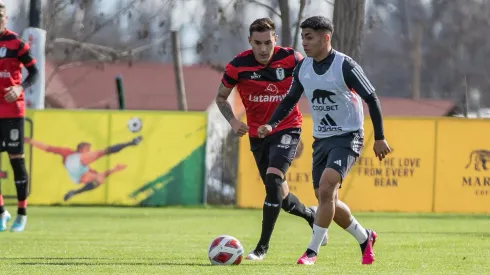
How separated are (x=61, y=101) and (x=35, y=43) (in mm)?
30693

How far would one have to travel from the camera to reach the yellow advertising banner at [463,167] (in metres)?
20.1

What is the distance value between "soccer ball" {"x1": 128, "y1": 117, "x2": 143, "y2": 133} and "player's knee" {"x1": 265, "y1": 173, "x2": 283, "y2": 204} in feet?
34.8

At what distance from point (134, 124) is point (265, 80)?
10313 millimetres

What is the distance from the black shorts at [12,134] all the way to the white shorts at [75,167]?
Result: 722 cm

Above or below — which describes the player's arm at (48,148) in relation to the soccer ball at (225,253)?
above

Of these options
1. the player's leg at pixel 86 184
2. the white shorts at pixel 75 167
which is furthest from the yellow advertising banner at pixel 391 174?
the white shorts at pixel 75 167

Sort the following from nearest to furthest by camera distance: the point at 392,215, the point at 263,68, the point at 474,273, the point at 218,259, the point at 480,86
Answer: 1. the point at 474,273
2. the point at 218,259
3. the point at 263,68
4. the point at 392,215
5. the point at 480,86

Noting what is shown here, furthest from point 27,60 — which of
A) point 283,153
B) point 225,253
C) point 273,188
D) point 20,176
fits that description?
point 225,253

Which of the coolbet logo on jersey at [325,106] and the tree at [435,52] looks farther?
the tree at [435,52]

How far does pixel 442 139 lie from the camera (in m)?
20.3

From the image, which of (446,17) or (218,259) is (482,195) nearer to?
(218,259)

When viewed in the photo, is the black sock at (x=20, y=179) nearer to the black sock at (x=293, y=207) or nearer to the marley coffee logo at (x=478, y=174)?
the black sock at (x=293, y=207)

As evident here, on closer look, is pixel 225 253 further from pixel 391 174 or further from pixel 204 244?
pixel 391 174

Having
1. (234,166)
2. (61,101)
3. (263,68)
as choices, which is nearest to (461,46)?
(61,101)
